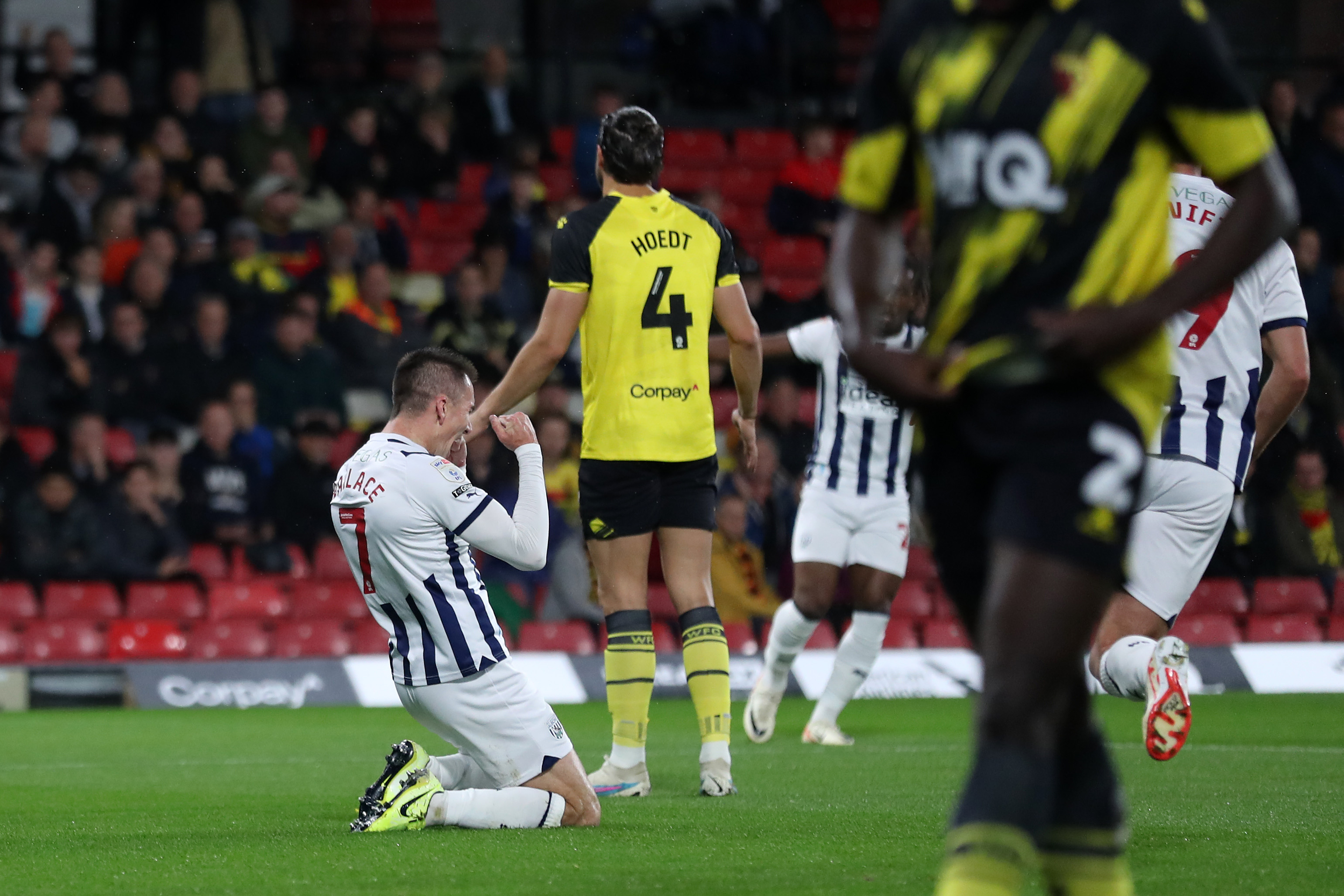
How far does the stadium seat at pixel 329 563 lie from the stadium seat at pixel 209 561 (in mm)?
684

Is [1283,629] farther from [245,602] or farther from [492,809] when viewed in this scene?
[492,809]

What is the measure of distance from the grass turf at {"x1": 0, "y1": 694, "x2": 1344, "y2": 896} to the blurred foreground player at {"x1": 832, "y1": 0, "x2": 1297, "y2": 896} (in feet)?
5.29

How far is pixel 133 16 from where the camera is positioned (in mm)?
18453

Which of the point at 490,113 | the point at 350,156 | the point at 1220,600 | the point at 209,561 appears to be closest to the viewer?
the point at 209,561

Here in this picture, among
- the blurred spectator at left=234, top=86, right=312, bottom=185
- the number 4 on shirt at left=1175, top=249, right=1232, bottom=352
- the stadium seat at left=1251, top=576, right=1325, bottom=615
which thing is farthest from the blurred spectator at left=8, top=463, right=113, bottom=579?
the number 4 on shirt at left=1175, top=249, right=1232, bottom=352

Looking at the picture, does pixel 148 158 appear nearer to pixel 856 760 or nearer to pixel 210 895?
pixel 856 760

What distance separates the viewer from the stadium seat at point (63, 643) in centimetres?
1282

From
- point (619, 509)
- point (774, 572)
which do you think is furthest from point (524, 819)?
point (774, 572)

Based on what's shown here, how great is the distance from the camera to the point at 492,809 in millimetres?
5641

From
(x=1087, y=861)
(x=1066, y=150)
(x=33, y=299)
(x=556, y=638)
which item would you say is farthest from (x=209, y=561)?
(x=1066, y=150)

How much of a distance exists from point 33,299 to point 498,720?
10.5 metres

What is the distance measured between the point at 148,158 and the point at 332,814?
10.9 m

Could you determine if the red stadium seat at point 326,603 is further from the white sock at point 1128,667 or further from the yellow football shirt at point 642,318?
the white sock at point 1128,667

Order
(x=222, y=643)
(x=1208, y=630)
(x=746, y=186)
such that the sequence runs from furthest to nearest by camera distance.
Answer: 1. (x=746, y=186)
2. (x=1208, y=630)
3. (x=222, y=643)
